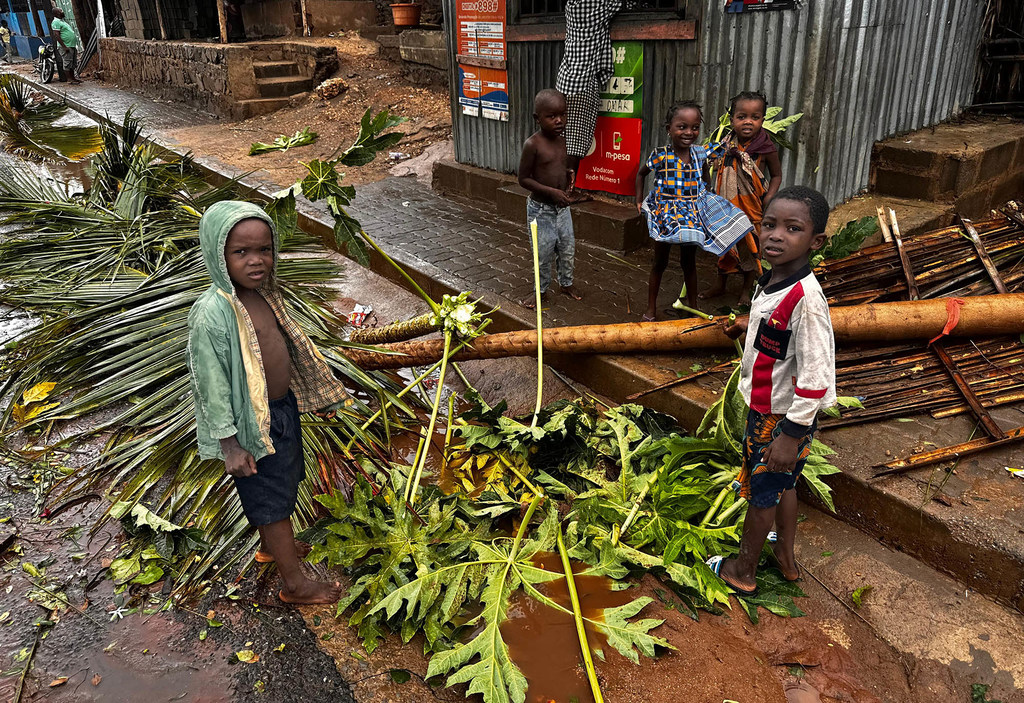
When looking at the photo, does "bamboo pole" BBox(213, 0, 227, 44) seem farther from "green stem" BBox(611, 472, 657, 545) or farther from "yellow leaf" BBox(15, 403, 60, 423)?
"green stem" BBox(611, 472, 657, 545)

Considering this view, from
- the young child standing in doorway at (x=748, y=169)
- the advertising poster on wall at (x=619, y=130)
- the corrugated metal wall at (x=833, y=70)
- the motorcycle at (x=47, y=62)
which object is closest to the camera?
the young child standing in doorway at (x=748, y=169)

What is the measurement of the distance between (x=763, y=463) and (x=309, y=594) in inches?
75.0

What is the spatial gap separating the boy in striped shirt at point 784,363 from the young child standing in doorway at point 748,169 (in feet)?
6.40

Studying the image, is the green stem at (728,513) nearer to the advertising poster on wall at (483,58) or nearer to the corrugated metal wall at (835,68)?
the corrugated metal wall at (835,68)

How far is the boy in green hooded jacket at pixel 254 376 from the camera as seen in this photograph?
234 cm

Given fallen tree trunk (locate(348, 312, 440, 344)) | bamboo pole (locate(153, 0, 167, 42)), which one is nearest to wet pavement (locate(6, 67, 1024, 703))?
fallen tree trunk (locate(348, 312, 440, 344))

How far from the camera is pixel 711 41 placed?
5.15m

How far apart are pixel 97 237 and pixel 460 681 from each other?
5.02 metres

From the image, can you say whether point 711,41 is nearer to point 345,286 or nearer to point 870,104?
point 870,104

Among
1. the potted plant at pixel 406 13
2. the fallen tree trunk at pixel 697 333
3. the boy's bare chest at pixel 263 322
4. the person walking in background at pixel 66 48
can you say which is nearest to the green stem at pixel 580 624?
the boy's bare chest at pixel 263 322

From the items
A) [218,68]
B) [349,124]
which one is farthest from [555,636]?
[218,68]

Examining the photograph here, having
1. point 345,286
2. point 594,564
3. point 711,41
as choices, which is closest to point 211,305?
point 594,564

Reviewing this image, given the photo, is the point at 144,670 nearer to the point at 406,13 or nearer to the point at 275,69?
the point at 406,13

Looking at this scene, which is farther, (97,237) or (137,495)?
(97,237)
